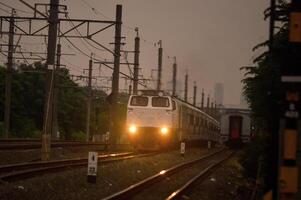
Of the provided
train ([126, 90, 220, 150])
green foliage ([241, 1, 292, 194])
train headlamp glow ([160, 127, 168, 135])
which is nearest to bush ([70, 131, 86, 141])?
train ([126, 90, 220, 150])

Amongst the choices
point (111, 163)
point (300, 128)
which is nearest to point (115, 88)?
point (111, 163)

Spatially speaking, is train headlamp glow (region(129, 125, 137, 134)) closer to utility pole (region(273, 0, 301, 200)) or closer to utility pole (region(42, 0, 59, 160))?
utility pole (region(42, 0, 59, 160))

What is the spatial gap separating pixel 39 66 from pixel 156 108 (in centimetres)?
4129

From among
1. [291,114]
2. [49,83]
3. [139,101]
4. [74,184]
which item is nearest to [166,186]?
[74,184]

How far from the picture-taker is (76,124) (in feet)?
268

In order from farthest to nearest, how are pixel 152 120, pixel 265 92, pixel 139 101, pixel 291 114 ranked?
pixel 139 101, pixel 152 120, pixel 265 92, pixel 291 114

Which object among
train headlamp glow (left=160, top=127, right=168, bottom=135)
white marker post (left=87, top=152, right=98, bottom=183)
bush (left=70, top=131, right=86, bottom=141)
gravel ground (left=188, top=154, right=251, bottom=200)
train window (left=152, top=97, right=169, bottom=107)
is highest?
train window (left=152, top=97, right=169, bottom=107)

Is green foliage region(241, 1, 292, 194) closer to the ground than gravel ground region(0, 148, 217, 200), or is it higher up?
higher up

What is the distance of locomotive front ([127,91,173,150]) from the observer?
1462 inches

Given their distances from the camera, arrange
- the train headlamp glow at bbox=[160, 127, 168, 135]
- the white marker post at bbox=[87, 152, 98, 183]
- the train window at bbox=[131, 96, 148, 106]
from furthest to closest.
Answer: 1. the train window at bbox=[131, 96, 148, 106]
2. the train headlamp glow at bbox=[160, 127, 168, 135]
3. the white marker post at bbox=[87, 152, 98, 183]

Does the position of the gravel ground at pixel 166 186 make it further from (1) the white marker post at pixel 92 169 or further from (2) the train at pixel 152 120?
(2) the train at pixel 152 120

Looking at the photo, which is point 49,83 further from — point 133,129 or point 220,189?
point 133,129

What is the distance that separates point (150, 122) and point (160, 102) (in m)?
1.36

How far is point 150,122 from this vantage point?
37.4 metres
